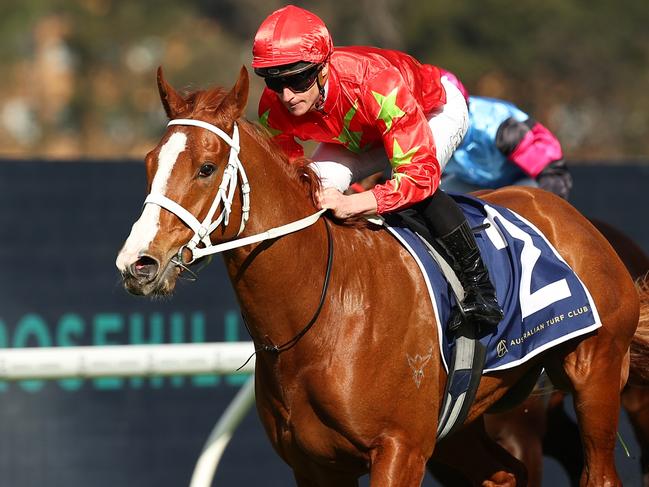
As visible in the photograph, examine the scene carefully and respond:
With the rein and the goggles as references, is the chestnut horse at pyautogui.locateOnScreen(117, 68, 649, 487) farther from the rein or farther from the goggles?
the goggles

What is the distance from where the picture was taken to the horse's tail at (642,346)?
4.43 metres

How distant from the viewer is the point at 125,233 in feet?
18.8

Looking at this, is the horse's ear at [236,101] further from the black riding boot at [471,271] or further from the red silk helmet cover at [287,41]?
the black riding boot at [471,271]

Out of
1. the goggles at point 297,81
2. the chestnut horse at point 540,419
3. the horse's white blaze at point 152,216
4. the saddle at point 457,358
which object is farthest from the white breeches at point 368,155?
the chestnut horse at point 540,419

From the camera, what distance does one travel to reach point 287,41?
3416mm

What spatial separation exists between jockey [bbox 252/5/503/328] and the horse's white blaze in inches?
16.3

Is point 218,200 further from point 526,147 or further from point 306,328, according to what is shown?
point 526,147

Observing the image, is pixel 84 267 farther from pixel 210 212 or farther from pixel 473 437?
pixel 210 212

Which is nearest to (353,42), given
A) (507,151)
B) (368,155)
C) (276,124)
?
(507,151)

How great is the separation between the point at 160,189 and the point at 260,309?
56cm

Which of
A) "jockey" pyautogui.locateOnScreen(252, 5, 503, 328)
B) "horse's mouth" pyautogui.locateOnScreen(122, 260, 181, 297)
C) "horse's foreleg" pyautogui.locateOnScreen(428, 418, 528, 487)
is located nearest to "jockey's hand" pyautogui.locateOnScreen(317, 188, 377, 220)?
"jockey" pyautogui.locateOnScreen(252, 5, 503, 328)

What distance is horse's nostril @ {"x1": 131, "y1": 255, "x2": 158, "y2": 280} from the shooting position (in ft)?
9.73

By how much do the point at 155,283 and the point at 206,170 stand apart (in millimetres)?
363

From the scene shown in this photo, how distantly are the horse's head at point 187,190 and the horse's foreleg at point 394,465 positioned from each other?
78cm
